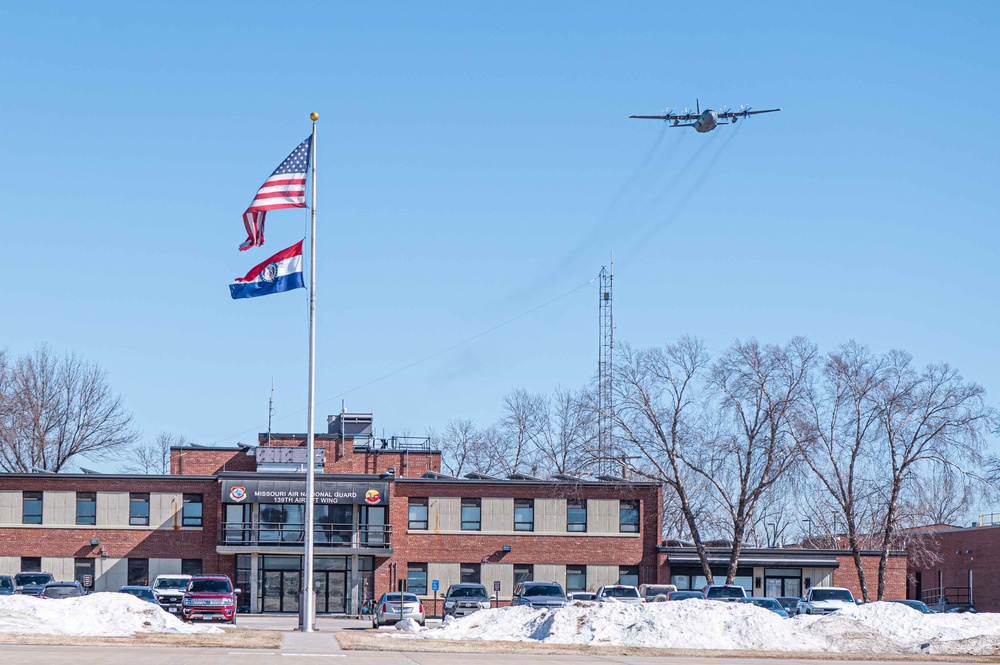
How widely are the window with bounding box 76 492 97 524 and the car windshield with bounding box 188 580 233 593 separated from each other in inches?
826

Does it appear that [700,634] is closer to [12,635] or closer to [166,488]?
[12,635]

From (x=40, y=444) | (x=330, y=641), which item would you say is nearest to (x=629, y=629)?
(x=330, y=641)

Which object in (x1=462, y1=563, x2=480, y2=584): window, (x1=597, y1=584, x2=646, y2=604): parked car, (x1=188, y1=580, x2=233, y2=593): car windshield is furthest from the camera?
(x1=462, y1=563, x2=480, y2=584): window

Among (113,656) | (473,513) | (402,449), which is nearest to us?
(113,656)

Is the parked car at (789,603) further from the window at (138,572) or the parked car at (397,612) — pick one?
the window at (138,572)

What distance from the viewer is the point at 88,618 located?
37250 millimetres

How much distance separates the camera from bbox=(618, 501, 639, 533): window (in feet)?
224

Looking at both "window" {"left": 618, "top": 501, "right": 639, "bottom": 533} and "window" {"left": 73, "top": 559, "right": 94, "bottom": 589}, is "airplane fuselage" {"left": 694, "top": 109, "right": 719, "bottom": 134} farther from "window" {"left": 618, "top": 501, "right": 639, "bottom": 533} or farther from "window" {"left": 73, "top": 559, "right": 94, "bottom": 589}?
"window" {"left": 73, "top": 559, "right": 94, "bottom": 589}

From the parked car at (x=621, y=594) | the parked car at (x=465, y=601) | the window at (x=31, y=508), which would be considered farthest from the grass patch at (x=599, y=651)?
the window at (x=31, y=508)

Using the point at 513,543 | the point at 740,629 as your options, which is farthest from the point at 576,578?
the point at 740,629

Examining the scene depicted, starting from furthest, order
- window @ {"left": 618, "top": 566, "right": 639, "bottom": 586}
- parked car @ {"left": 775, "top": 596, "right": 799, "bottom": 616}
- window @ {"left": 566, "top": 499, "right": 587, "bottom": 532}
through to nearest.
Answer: window @ {"left": 566, "top": 499, "right": 587, "bottom": 532} → window @ {"left": 618, "top": 566, "right": 639, "bottom": 586} → parked car @ {"left": 775, "top": 596, "right": 799, "bottom": 616}

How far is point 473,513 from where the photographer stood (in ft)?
221

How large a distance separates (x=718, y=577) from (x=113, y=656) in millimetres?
46388

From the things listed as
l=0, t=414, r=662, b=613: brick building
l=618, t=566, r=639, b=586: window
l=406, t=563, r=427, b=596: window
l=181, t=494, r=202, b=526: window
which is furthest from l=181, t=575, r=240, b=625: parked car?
l=618, t=566, r=639, b=586: window
